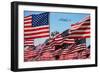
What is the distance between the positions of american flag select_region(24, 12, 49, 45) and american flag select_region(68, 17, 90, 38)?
175 millimetres

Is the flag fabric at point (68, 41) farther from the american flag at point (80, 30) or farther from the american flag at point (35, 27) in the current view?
the american flag at point (35, 27)

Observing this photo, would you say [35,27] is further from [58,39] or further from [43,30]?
[58,39]

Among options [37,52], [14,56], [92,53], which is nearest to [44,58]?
[37,52]

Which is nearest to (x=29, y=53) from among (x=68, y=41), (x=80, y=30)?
(x=68, y=41)

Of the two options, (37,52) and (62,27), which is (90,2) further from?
(37,52)

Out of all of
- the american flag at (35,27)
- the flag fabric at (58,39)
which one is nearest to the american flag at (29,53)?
the american flag at (35,27)

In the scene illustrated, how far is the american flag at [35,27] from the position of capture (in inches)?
71.6

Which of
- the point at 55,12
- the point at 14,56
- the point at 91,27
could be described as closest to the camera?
the point at 14,56

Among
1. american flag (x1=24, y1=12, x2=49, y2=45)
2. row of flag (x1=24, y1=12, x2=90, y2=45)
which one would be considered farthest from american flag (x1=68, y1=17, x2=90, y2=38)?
american flag (x1=24, y1=12, x2=49, y2=45)

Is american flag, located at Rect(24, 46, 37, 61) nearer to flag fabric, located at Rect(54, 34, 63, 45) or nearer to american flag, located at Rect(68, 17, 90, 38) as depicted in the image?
flag fabric, located at Rect(54, 34, 63, 45)

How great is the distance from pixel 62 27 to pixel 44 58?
0.22m

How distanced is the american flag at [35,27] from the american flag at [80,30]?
0.18 meters

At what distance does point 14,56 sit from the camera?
69.9 inches

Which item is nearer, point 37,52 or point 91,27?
point 37,52
